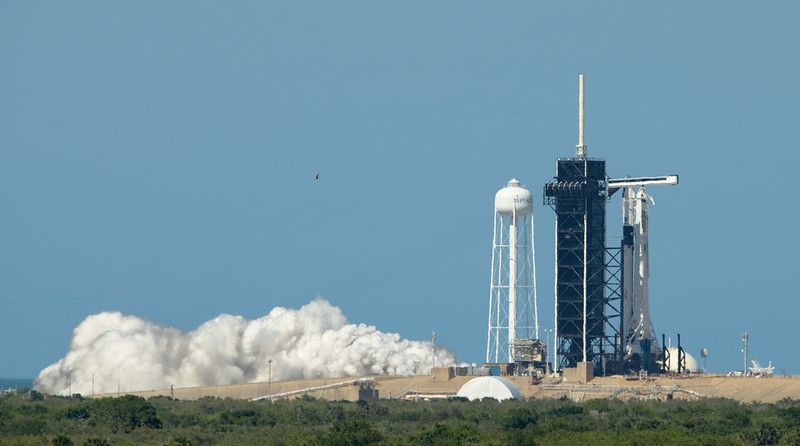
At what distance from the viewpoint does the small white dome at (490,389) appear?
158000mm

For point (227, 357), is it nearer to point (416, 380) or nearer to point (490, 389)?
point (416, 380)

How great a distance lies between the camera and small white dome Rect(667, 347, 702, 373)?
180 meters

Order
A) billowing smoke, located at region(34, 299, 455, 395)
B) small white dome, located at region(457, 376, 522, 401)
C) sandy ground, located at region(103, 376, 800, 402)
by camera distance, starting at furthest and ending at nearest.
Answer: billowing smoke, located at region(34, 299, 455, 395) → sandy ground, located at region(103, 376, 800, 402) → small white dome, located at region(457, 376, 522, 401)

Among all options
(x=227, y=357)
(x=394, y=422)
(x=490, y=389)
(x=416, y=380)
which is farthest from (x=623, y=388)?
(x=227, y=357)

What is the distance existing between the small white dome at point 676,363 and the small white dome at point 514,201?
17.6m

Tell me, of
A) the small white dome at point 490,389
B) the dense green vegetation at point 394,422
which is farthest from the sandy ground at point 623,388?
the dense green vegetation at point 394,422

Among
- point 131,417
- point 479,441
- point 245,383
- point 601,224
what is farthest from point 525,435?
point 245,383

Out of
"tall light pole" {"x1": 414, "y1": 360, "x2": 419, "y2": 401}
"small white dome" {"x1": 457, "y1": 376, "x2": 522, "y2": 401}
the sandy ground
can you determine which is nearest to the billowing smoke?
"tall light pole" {"x1": 414, "y1": 360, "x2": 419, "y2": 401}

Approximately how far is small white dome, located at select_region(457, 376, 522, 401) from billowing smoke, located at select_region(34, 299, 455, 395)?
2778 centimetres

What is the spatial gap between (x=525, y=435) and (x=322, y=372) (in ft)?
258

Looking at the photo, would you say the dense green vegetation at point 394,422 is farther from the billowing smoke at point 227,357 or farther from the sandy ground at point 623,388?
the billowing smoke at point 227,357

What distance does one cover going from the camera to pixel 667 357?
575 feet

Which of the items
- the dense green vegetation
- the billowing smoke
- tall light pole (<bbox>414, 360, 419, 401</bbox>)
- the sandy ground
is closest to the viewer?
the dense green vegetation

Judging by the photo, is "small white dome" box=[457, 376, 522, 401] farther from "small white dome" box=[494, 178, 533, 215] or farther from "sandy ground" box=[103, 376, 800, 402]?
"small white dome" box=[494, 178, 533, 215]
